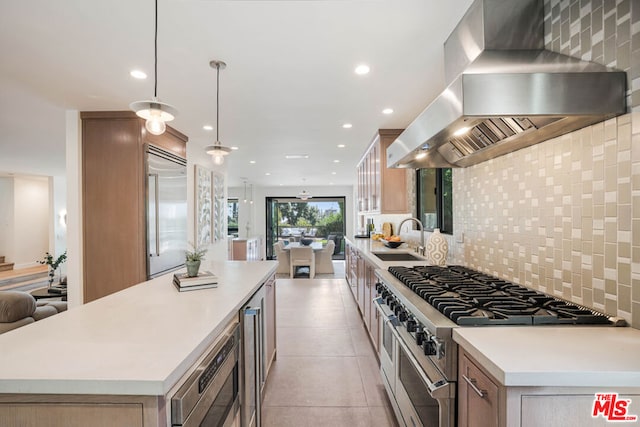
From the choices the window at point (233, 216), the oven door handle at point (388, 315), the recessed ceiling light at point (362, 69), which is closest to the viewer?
the oven door handle at point (388, 315)

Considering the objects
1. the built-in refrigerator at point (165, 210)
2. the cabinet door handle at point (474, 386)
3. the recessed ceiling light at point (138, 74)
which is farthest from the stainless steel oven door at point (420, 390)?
the built-in refrigerator at point (165, 210)

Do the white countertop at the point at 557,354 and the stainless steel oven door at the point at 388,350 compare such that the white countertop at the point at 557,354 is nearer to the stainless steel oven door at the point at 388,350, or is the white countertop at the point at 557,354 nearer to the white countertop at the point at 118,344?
the stainless steel oven door at the point at 388,350

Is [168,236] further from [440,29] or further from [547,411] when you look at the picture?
[547,411]

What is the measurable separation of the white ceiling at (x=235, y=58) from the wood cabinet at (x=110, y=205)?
0.34m

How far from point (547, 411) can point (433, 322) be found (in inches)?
16.0

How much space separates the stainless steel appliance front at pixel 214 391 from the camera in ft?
2.97

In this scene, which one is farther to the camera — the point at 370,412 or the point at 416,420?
the point at 370,412

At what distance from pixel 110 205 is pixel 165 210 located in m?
0.56

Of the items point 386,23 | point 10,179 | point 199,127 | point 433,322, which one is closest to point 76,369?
point 433,322

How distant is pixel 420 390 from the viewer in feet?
4.60

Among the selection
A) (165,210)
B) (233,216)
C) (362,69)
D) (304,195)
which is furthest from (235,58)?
(233,216)

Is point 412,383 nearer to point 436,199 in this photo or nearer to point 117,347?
point 117,347

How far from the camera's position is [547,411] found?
85cm

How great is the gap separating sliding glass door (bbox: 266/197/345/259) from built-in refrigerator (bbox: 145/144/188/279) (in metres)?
7.07
